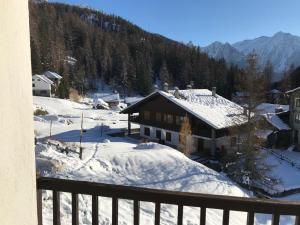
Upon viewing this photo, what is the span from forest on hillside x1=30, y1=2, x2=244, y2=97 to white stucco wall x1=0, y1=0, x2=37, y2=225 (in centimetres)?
5833

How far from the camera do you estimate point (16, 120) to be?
5.74 feet

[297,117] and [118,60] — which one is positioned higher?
[118,60]

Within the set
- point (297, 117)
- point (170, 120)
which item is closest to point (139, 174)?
point (170, 120)

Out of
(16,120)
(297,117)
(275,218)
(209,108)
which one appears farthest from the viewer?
(297,117)

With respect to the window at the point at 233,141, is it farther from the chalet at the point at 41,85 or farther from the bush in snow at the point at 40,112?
the chalet at the point at 41,85

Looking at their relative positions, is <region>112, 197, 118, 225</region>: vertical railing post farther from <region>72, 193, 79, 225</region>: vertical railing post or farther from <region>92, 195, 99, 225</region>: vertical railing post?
<region>72, 193, 79, 225</region>: vertical railing post

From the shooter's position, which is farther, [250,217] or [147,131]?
[147,131]

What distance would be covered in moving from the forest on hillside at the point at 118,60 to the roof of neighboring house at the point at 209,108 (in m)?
34.0

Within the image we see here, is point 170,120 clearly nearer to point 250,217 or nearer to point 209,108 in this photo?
point 209,108

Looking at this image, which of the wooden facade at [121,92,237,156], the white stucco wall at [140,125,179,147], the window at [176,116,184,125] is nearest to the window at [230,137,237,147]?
the wooden facade at [121,92,237,156]

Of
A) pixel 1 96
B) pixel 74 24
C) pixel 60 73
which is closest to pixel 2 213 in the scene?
pixel 1 96

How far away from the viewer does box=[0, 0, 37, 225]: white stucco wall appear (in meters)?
1.63

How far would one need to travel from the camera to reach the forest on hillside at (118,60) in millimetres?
71750

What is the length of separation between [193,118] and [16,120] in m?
24.6
